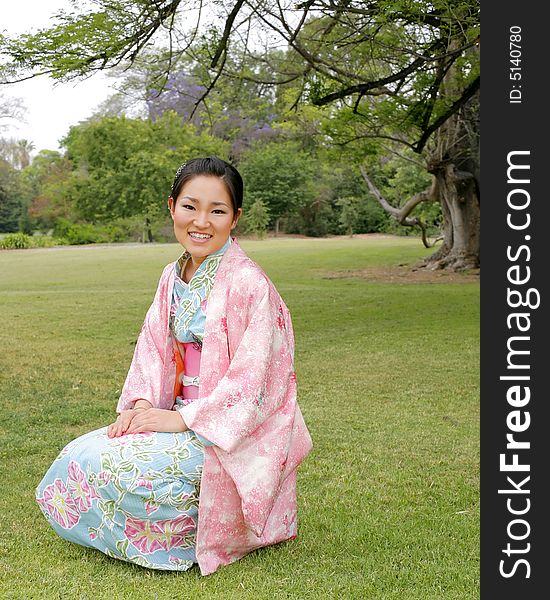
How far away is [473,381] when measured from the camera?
21.6 ft

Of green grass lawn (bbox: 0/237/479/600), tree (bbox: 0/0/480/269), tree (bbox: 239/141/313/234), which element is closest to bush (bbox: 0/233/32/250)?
tree (bbox: 239/141/313/234)

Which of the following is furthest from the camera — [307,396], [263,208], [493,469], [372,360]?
[263,208]

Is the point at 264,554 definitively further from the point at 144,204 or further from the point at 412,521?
the point at 144,204

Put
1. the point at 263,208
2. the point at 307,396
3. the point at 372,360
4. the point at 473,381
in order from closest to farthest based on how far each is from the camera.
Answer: the point at 307,396 < the point at 473,381 < the point at 372,360 < the point at 263,208

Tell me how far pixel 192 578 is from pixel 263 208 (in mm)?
31733

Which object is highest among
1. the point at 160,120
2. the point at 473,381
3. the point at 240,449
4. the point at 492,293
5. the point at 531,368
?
the point at 160,120

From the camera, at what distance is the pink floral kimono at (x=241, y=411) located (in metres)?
2.91

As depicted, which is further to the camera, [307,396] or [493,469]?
[307,396]

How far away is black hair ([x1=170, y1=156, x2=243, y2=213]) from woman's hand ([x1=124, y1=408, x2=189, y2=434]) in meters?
0.75

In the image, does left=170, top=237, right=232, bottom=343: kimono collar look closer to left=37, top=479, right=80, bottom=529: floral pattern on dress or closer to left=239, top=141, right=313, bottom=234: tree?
left=37, top=479, right=80, bottom=529: floral pattern on dress

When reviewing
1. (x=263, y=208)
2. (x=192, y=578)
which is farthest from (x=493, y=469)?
(x=263, y=208)

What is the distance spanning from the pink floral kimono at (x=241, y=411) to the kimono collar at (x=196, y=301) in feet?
0.16

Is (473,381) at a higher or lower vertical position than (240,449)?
lower

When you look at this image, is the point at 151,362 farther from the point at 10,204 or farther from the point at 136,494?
the point at 10,204
